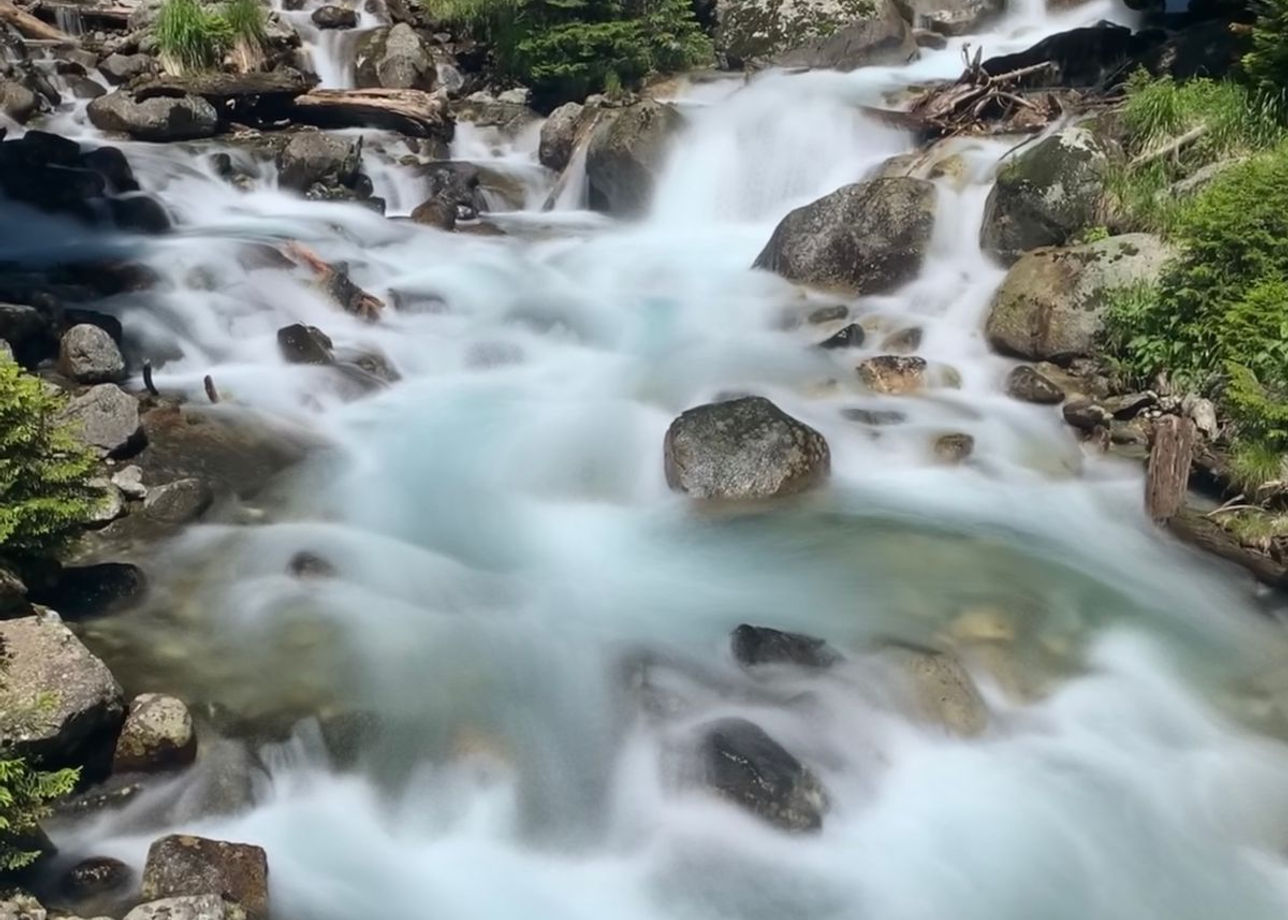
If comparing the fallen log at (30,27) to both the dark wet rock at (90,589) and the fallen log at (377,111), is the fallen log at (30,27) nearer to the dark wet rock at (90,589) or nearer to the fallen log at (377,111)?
the fallen log at (377,111)

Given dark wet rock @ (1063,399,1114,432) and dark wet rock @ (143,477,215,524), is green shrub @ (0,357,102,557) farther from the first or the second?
dark wet rock @ (1063,399,1114,432)

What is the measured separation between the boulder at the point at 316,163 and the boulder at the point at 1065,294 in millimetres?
8938

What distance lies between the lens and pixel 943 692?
623 cm

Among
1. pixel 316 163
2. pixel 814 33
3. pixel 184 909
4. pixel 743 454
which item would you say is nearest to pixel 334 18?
pixel 316 163

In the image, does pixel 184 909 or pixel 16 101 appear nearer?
pixel 184 909

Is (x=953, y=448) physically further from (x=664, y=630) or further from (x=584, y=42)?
(x=584, y=42)

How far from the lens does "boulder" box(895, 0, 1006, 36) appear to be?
20.2 metres

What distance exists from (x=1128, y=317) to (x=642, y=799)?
6.12 metres

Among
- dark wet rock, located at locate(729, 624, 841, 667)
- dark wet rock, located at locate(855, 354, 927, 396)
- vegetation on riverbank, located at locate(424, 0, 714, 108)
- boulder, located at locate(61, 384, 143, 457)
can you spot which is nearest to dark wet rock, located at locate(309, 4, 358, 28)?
vegetation on riverbank, located at locate(424, 0, 714, 108)

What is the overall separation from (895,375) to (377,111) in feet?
34.7

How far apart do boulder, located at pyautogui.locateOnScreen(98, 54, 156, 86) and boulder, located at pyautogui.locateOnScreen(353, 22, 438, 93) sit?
3.19m

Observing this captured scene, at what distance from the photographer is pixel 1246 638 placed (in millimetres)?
6996

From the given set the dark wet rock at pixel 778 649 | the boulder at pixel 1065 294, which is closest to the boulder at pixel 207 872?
the dark wet rock at pixel 778 649

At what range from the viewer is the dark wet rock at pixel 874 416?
31.2 feet
